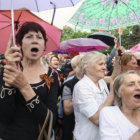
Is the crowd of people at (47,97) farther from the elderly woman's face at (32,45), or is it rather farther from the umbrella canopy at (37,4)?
the umbrella canopy at (37,4)

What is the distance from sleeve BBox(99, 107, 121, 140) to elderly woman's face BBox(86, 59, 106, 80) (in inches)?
23.3

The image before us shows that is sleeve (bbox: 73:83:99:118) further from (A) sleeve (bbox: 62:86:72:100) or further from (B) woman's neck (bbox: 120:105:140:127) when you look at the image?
(A) sleeve (bbox: 62:86:72:100)

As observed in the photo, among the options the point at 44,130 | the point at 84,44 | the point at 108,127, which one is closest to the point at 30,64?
the point at 44,130

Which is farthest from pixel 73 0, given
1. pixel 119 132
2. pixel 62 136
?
pixel 62 136

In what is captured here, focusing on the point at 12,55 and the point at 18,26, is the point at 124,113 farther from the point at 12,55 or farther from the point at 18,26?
the point at 18,26

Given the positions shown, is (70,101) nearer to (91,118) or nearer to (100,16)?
(91,118)

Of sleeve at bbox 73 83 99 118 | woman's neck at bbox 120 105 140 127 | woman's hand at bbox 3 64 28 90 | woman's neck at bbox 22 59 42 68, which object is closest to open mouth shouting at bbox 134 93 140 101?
woman's neck at bbox 120 105 140 127

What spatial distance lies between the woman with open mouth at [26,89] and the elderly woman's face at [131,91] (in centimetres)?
67

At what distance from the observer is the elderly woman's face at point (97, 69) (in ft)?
7.73

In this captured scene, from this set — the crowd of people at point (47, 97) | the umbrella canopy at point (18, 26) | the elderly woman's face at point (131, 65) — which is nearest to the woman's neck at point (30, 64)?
the crowd of people at point (47, 97)

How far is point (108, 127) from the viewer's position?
1763 millimetres

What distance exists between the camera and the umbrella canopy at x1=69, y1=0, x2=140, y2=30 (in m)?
3.17

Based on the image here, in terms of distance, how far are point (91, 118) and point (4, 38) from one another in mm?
1531

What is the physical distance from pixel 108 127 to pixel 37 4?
155 cm
